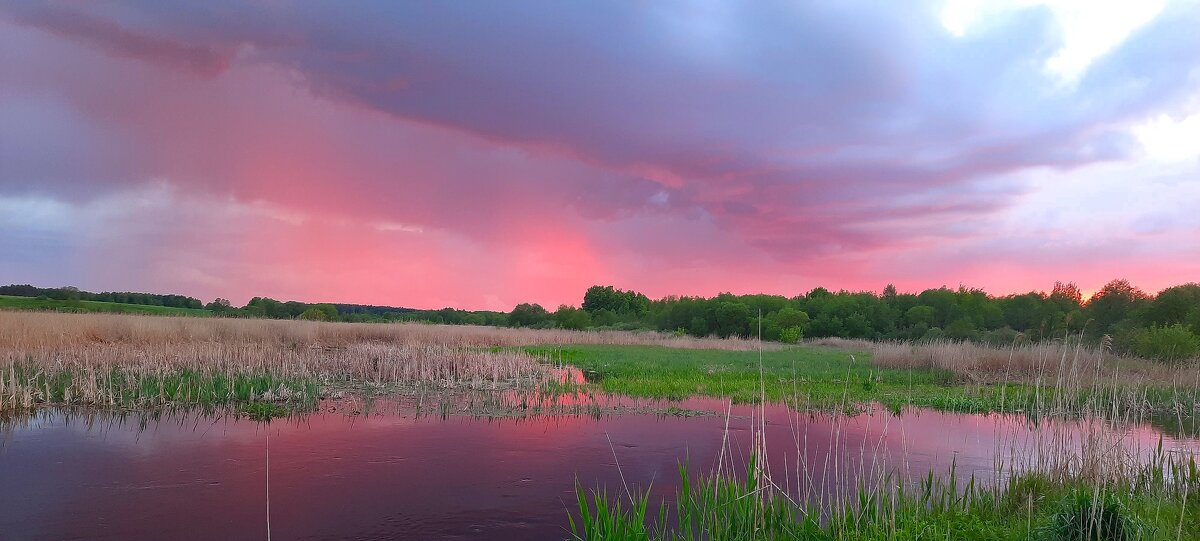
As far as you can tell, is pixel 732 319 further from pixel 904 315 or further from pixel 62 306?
pixel 62 306

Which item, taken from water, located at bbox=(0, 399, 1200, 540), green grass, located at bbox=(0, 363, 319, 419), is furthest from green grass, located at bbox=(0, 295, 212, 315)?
water, located at bbox=(0, 399, 1200, 540)

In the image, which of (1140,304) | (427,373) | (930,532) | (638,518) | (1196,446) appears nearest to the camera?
(638,518)

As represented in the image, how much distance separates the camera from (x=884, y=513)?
243 inches

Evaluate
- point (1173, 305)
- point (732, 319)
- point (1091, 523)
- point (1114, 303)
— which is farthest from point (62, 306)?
point (1114, 303)

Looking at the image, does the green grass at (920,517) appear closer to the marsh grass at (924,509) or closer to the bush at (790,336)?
the marsh grass at (924,509)

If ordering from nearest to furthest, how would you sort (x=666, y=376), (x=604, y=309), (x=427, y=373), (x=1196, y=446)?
1. (x=1196, y=446)
2. (x=427, y=373)
3. (x=666, y=376)
4. (x=604, y=309)

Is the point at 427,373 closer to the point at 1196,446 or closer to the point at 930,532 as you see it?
the point at 930,532

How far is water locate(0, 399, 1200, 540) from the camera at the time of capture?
7.02 m

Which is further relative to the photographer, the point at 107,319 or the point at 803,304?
the point at 803,304

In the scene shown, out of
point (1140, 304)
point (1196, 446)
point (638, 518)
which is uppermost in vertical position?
point (1140, 304)

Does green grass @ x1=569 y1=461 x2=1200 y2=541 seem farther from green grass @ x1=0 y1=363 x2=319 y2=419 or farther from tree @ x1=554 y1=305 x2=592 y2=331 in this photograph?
tree @ x1=554 y1=305 x2=592 y2=331

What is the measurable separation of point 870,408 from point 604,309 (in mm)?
106994

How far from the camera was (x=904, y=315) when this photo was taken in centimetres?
8062

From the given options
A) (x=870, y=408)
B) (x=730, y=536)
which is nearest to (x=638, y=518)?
(x=730, y=536)
